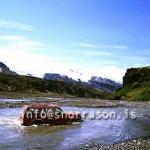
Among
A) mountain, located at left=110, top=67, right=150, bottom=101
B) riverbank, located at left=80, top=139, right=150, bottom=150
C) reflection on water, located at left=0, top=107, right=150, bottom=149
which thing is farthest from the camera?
mountain, located at left=110, top=67, right=150, bottom=101

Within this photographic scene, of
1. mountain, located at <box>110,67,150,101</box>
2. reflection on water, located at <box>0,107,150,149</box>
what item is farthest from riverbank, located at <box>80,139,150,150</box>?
mountain, located at <box>110,67,150,101</box>

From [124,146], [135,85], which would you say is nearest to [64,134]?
[124,146]

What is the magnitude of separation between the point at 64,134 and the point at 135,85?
117 m

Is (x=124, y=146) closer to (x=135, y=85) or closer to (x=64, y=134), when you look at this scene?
(x=64, y=134)

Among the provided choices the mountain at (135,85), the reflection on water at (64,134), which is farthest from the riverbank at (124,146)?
the mountain at (135,85)

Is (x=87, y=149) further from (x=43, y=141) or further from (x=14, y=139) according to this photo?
(x=14, y=139)

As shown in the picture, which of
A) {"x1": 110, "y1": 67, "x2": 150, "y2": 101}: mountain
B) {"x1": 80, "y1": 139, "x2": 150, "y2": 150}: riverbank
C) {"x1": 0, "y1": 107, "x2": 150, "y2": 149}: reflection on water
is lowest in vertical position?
{"x1": 80, "y1": 139, "x2": 150, "y2": 150}: riverbank

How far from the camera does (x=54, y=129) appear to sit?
39406 millimetres

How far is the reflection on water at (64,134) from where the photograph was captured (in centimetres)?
3032

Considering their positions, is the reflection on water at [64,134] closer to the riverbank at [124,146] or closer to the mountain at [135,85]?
the riverbank at [124,146]

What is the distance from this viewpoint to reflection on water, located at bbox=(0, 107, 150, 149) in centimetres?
3032

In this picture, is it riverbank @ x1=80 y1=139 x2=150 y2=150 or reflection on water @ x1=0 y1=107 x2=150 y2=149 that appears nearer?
riverbank @ x1=80 y1=139 x2=150 y2=150

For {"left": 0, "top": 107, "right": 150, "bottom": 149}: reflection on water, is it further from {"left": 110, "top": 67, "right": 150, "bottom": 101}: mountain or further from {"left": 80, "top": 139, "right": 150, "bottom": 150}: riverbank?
{"left": 110, "top": 67, "right": 150, "bottom": 101}: mountain

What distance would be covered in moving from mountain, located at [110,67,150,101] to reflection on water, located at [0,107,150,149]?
267 feet
